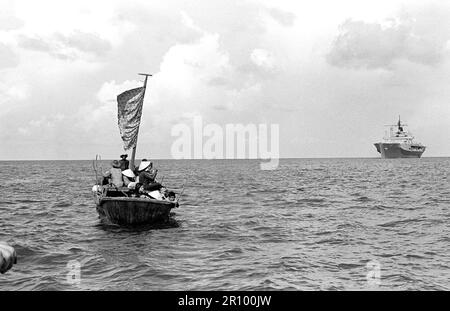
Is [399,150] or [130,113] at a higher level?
[399,150]

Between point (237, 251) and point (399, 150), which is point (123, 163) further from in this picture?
point (399, 150)

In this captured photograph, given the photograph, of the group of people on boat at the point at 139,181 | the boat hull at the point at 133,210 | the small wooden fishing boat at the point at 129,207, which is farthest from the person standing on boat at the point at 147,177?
the boat hull at the point at 133,210

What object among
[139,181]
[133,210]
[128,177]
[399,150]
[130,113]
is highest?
[399,150]

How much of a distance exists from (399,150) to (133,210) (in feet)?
568

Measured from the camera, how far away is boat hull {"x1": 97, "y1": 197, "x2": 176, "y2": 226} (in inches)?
696

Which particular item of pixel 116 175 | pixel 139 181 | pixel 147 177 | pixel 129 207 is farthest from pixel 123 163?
pixel 129 207

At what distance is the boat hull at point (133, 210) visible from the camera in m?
17.7

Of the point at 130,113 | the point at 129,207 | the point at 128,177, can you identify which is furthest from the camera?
the point at 130,113

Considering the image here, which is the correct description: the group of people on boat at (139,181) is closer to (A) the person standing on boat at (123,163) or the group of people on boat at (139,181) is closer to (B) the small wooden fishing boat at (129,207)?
(B) the small wooden fishing boat at (129,207)

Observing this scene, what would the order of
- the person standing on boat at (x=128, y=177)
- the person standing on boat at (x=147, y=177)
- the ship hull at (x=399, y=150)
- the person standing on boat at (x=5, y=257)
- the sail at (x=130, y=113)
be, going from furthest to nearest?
the ship hull at (x=399, y=150)
the sail at (x=130, y=113)
the person standing on boat at (x=128, y=177)
the person standing on boat at (x=147, y=177)
the person standing on boat at (x=5, y=257)

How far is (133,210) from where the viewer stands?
17.9 meters
